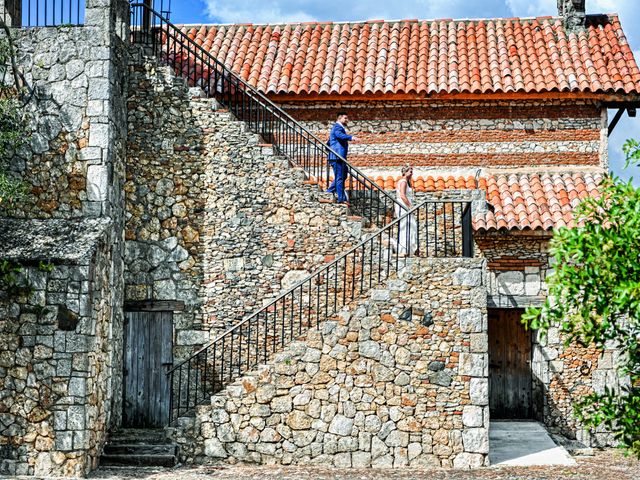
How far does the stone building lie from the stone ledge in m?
0.04

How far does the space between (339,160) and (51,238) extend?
436cm

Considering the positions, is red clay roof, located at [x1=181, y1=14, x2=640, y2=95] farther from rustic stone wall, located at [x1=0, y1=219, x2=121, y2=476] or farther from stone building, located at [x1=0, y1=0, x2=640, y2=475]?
rustic stone wall, located at [x1=0, y1=219, x2=121, y2=476]

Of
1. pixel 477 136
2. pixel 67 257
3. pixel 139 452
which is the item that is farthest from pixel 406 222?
pixel 139 452

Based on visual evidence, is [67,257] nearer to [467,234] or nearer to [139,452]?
[139,452]

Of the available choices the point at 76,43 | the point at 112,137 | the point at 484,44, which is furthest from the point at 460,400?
the point at 484,44

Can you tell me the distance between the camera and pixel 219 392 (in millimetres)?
13328

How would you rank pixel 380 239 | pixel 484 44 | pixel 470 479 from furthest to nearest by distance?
pixel 484 44
pixel 380 239
pixel 470 479

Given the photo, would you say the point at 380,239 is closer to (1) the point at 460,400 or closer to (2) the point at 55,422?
(1) the point at 460,400

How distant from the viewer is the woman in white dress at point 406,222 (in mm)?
13680

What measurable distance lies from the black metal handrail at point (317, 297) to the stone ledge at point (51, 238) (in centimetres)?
211

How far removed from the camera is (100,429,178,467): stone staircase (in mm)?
13094

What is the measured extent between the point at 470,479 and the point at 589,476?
1.61m

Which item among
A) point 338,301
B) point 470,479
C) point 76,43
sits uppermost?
point 76,43

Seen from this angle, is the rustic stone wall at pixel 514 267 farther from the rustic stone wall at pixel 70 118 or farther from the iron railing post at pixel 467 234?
the rustic stone wall at pixel 70 118
